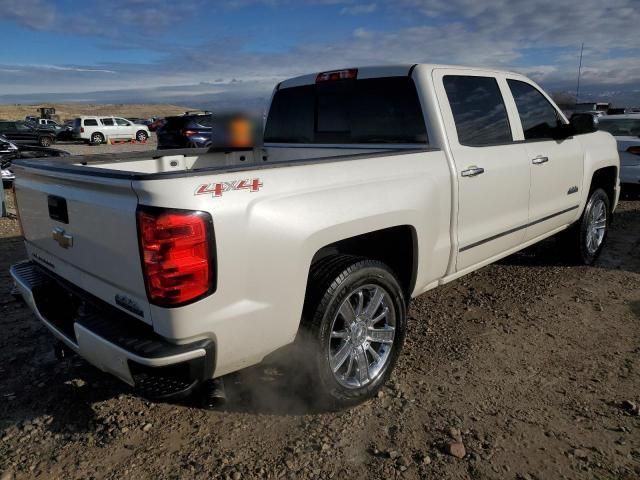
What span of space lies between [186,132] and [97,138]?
1512 centimetres

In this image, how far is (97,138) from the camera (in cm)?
2911

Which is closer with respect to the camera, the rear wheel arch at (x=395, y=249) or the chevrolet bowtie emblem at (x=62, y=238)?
the chevrolet bowtie emblem at (x=62, y=238)

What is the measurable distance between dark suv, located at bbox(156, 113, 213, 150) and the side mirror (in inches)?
→ 527

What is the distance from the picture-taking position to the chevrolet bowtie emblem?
2555 millimetres

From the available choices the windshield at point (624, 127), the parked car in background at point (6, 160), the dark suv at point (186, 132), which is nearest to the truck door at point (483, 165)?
the windshield at point (624, 127)


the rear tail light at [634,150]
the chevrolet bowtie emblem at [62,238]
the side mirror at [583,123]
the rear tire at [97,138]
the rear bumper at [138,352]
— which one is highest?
the side mirror at [583,123]

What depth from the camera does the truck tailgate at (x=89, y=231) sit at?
215 cm

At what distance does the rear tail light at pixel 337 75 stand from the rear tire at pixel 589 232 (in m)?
2.87

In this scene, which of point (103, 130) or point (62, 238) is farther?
point (103, 130)

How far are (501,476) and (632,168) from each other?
852cm

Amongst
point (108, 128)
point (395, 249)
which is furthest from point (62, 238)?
point (108, 128)

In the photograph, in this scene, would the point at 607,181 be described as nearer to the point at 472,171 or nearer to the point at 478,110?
the point at 478,110

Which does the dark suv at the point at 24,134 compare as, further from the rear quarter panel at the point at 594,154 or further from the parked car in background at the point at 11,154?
the rear quarter panel at the point at 594,154

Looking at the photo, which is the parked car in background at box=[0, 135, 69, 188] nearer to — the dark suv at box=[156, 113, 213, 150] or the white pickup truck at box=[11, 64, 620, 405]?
the white pickup truck at box=[11, 64, 620, 405]
